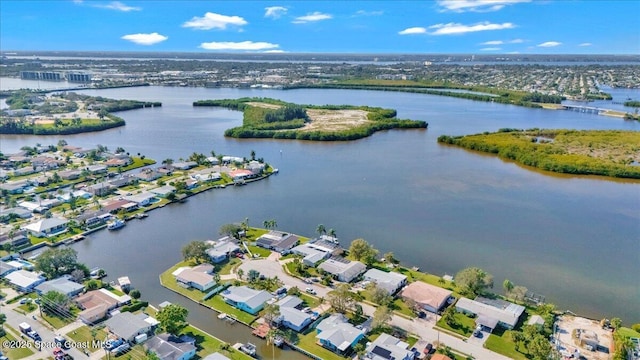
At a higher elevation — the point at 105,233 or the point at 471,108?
the point at 471,108

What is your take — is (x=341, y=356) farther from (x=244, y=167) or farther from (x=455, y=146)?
(x=455, y=146)

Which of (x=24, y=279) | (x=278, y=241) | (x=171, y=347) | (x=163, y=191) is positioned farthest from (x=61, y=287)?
(x=163, y=191)

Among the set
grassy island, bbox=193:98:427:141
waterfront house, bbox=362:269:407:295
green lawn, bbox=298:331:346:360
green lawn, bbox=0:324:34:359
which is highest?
grassy island, bbox=193:98:427:141

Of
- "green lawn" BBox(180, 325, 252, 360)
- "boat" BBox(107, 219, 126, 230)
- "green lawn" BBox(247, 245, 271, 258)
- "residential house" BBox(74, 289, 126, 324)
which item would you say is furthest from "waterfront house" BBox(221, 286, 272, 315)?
"boat" BBox(107, 219, 126, 230)

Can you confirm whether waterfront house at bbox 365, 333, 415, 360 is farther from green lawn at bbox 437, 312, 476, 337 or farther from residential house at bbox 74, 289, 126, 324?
residential house at bbox 74, 289, 126, 324

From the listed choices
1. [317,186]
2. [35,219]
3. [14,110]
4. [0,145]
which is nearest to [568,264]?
[317,186]

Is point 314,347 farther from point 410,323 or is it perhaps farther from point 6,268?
point 6,268
